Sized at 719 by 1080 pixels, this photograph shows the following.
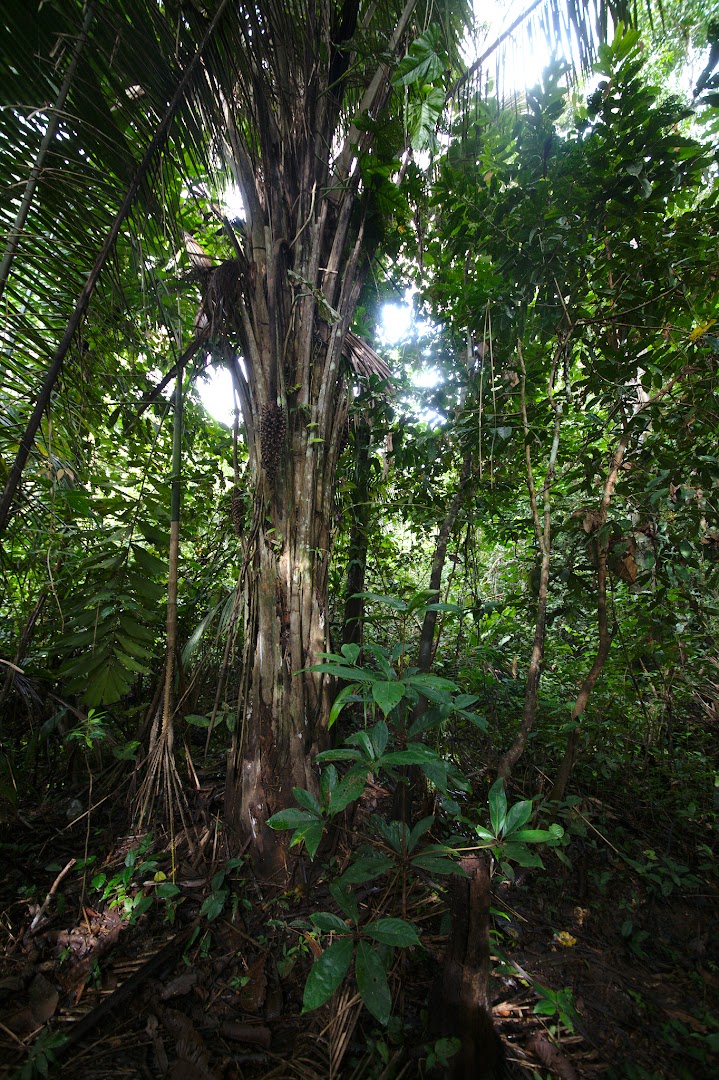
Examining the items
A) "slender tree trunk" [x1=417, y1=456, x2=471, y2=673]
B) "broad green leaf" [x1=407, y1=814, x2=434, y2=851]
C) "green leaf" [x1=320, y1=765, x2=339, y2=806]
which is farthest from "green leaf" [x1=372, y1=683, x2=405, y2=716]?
"slender tree trunk" [x1=417, y1=456, x2=471, y2=673]

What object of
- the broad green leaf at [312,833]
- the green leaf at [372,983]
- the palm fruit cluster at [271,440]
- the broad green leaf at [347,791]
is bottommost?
the green leaf at [372,983]

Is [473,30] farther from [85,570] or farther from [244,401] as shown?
[85,570]

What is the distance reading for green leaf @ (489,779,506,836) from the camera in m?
1.28

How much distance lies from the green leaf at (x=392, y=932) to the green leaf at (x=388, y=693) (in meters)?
0.48

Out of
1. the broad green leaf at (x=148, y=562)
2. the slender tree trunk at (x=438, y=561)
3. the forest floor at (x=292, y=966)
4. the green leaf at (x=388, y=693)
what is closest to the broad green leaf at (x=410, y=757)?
A: the green leaf at (x=388, y=693)

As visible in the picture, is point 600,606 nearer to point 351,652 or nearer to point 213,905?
point 351,652

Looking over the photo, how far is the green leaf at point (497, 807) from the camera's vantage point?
50.3 inches

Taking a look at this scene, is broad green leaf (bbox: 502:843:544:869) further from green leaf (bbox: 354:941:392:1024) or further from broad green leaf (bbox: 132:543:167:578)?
broad green leaf (bbox: 132:543:167:578)

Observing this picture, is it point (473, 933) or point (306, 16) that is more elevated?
point (306, 16)

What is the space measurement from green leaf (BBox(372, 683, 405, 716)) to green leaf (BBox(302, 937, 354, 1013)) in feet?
1.75

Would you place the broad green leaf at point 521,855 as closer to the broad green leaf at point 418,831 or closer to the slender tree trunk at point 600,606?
the broad green leaf at point 418,831

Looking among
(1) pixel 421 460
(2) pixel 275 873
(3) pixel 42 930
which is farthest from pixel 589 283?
(3) pixel 42 930

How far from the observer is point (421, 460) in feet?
8.51

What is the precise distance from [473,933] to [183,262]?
3199 mm
